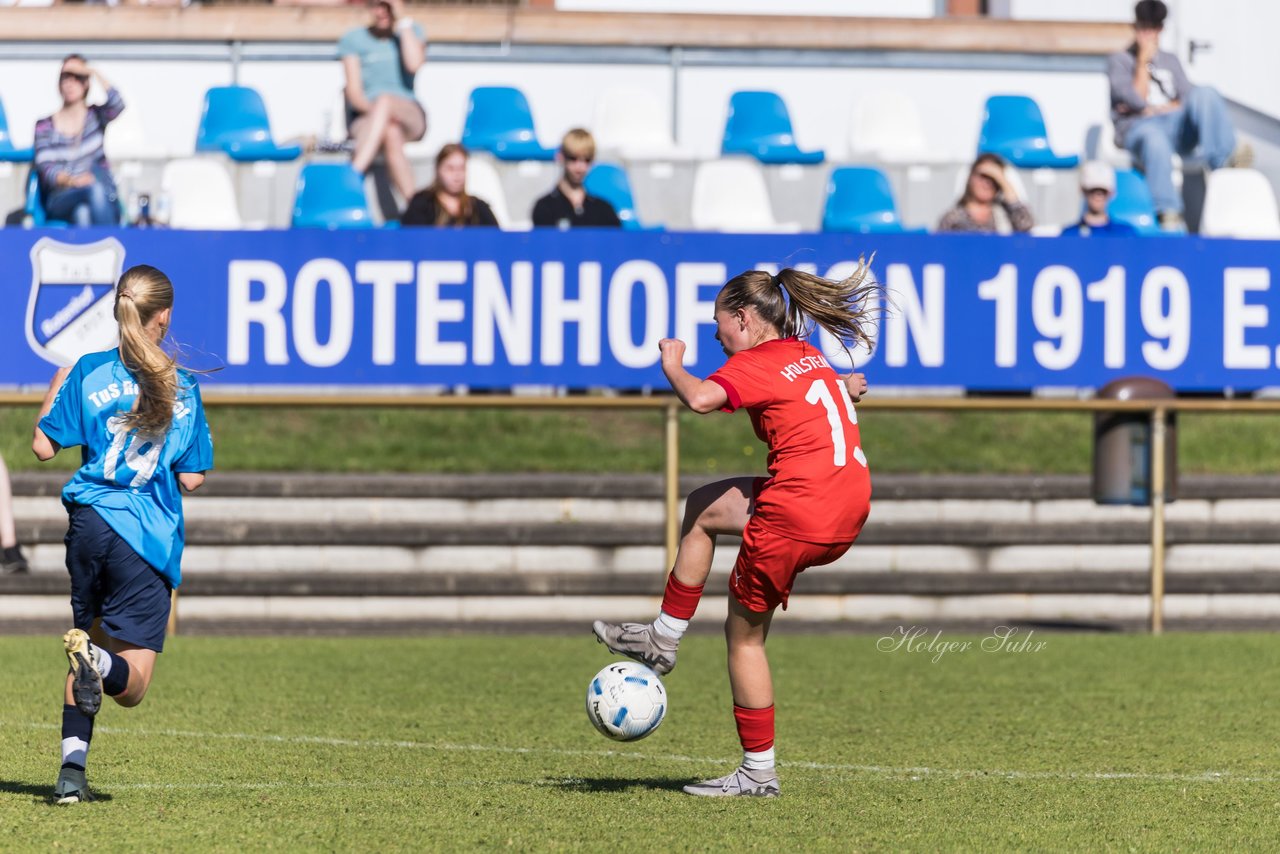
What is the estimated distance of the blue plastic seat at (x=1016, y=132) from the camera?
1521cm

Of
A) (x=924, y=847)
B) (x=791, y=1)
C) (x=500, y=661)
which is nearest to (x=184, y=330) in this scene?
(x=500, y=661)

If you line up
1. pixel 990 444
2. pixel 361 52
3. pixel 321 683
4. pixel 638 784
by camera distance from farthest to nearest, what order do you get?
1. pixel 361 52
2. pixel 990 444
3. pixel 321 683
4. pixel 638 784

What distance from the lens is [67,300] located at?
444 inches

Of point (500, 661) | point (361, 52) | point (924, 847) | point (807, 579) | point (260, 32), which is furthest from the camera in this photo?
point (260, 32)

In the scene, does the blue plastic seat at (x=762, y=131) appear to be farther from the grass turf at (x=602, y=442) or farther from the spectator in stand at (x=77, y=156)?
the spectator in stand at (x=77, y=156)

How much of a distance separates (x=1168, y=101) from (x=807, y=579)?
19.7 ft

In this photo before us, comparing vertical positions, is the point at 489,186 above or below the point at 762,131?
below

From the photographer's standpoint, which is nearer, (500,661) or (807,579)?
(500,661)

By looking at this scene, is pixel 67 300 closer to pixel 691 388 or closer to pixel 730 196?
pixel 730 196

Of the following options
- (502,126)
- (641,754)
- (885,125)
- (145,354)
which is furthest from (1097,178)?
(145,354)

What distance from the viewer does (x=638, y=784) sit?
6098mm

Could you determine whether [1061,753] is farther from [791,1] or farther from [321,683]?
[791,1]

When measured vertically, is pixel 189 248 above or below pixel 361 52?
below

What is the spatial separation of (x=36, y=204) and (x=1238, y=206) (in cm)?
919
